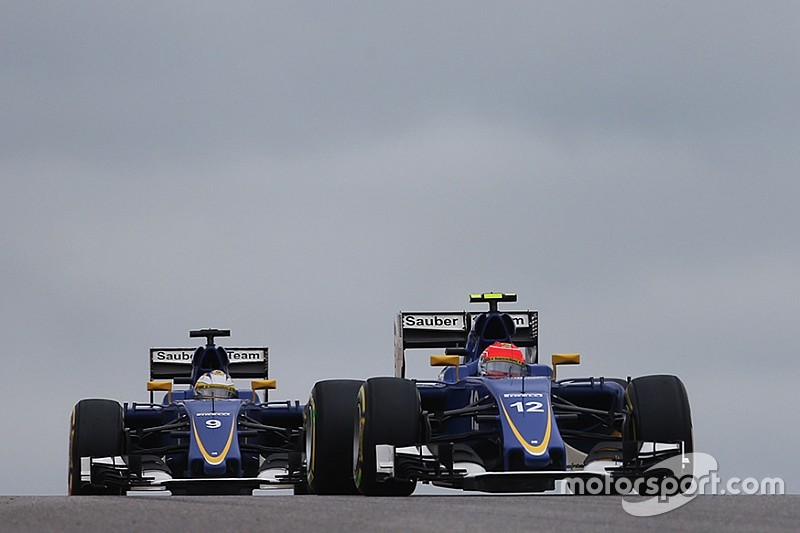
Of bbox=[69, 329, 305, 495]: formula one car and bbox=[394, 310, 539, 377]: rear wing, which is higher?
bbox=[394, 310, 539, 377]: rear wing

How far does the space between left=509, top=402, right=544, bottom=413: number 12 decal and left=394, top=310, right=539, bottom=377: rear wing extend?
6.90 meters

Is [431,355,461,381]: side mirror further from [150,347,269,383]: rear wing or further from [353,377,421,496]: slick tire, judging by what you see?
[150,347,269,383]: rear wing

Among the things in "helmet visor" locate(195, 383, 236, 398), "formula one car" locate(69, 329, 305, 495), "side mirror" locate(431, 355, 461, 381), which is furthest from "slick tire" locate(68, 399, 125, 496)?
"side mirror" locate(431, 355, 461, 381)

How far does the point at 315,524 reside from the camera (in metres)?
7.72

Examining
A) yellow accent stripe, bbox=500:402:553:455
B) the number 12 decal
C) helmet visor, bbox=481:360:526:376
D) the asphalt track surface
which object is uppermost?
helmet visor, bbox=481:360:526:376

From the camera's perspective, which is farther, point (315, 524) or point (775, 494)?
point (775, 494)

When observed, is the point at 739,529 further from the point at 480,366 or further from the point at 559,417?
the point at 480,366

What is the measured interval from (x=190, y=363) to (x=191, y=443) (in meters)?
6.16

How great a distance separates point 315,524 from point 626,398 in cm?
719

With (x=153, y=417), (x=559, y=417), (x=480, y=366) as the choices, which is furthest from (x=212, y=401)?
(x=559, y=417)

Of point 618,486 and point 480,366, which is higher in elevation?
point 480,366

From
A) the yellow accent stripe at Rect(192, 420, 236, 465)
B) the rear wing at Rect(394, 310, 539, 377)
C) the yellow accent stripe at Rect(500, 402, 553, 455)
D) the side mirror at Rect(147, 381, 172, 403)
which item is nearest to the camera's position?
the yellow accent stripe at Rect(500, 402, 553, 455)

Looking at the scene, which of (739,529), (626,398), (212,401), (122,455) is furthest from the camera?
(212,401)

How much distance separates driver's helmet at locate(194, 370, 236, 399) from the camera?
22219mm
